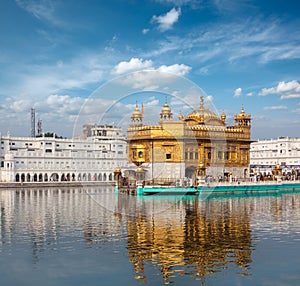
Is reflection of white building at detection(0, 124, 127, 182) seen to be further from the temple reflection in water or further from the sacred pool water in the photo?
the temple reflection in water

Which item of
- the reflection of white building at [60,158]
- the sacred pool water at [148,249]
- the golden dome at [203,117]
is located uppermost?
the golden dome at [203,117]

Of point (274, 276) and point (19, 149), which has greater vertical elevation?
point (19, 149)

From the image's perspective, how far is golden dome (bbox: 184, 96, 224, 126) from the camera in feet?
179

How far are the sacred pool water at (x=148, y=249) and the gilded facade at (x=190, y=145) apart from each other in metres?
21.3

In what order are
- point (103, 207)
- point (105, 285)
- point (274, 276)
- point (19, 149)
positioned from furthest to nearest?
point (19, 149), point (103, 207), point (274, 276), point (105, 285)

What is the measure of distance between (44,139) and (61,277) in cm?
6594

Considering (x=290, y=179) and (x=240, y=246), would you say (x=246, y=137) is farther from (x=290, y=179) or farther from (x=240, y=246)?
(x=240, y=246)

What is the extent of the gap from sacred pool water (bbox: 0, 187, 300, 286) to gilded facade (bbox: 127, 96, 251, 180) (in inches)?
837

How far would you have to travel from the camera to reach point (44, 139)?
76.7 m

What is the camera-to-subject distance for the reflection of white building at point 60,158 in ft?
229

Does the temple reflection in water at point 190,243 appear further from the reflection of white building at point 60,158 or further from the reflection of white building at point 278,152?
the reflection of white building at point 278,152

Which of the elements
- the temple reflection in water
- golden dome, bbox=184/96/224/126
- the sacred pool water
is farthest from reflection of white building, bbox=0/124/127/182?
the temple reflection in water

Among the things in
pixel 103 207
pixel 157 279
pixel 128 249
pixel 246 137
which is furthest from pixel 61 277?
pixel 246 137

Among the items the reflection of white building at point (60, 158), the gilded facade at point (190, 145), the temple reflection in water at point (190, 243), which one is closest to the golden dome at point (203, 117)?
the gilded facade at point (190, 145)
